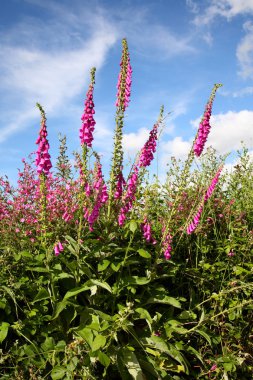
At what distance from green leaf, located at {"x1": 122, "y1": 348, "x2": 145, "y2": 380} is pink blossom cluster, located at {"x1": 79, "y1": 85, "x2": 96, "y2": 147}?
2057 mm

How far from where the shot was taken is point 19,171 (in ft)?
20.8

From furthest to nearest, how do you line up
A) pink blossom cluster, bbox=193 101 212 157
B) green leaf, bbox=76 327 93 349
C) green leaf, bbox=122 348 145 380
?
pink blossom cluster, bbox=193 101 212 157
green leaf, bbox=122 348 145 380
green leaf, bbox=76 327 93 349

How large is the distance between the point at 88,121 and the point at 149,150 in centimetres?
83

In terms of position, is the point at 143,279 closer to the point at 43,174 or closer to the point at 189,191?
the point at 43,174

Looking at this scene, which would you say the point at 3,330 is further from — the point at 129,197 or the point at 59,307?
the point at 129,197

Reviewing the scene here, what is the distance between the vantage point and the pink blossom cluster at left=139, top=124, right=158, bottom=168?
183 inches

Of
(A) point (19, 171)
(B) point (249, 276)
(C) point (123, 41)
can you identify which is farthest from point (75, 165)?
(B) point (249, 276)

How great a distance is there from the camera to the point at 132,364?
374cm

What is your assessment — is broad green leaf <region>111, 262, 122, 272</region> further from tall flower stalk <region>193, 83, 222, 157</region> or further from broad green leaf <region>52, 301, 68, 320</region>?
tall flower stalk <region>193, 83, 222, 157</region>

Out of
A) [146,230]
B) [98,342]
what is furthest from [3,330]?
[146,230]

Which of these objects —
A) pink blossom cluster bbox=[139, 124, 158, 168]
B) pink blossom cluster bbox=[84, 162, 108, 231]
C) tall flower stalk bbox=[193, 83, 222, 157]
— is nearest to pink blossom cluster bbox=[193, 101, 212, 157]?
tall flower stalk bbox=[193, 83, 222, 157]

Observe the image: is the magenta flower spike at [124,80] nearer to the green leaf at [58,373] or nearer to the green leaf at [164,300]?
the green leaf at [164,300]

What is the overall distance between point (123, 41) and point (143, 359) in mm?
3279

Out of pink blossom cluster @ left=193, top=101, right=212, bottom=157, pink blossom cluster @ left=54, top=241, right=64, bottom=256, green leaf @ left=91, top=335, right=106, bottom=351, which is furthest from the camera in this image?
pink blossom cluster @ left=193, top=101, right=212, bottom=157
